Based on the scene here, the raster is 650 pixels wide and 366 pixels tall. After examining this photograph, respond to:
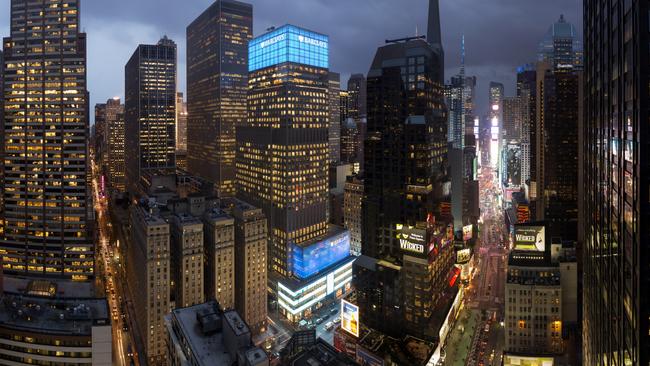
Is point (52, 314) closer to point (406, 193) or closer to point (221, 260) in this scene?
point (221, 260)

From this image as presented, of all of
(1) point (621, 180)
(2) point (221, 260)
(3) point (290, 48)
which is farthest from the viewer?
(3) point (290, 48)

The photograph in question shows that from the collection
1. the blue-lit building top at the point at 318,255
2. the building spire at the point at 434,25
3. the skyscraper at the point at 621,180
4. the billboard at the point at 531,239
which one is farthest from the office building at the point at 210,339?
the building spire at the point at 434,25

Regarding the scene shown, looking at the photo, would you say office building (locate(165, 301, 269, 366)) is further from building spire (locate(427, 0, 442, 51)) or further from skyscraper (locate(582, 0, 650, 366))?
building spire (locate(427, 0, 442, 51))

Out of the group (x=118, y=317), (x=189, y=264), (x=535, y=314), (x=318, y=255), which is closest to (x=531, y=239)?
(x=535, y=314)

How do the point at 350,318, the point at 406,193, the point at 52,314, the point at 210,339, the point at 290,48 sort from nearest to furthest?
the point at 210,339, the point at 52,314, the point at 350,318, the point at 406,193, the point at 290,48

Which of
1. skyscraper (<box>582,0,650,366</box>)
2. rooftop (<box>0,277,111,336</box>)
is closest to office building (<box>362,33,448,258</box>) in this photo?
rooftop (<box>0,277,111,336</box>)

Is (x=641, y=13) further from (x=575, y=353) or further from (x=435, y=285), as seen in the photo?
(x=575, y=353)

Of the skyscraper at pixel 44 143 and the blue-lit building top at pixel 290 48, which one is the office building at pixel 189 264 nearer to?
the skyscraper at pixel 44 143
